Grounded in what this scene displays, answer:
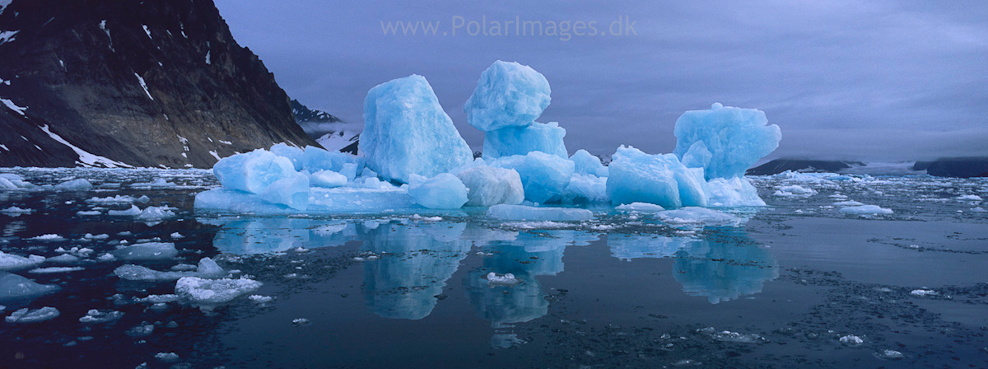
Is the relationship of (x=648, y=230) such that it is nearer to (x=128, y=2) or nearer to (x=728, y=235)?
(x=728, y=235)

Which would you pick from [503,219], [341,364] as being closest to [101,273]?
[341,364]

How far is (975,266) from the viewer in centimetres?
510

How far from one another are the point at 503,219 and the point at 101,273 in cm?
601

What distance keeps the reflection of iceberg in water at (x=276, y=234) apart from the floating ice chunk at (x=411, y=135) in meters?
6.82

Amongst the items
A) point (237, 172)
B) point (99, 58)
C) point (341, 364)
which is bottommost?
point (341, 364)

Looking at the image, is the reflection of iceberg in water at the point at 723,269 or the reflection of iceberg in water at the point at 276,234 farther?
the reflection of iceberg in water at the point at 276,234

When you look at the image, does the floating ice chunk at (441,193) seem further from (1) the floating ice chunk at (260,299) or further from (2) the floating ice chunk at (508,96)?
(1) the floating ice chunk at (260,299)

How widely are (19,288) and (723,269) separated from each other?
5070 millimetres

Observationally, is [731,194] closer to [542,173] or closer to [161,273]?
[542,173]

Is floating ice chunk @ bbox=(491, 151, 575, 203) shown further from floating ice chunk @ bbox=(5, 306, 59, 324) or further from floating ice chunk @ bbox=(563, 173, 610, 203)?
floating ice chunk @ bbox=(5, 306, 59, 324)

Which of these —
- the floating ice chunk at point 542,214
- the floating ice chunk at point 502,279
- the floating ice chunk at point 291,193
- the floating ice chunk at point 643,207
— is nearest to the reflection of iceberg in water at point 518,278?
the floating ice chunk at point 502,279

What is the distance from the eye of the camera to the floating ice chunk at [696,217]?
8.95 meters

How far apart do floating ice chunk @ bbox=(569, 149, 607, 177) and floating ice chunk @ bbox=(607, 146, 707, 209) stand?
14.6 ft

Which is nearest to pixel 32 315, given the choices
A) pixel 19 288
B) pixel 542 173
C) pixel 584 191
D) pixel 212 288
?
pixel 19 288
